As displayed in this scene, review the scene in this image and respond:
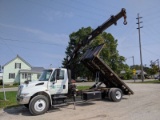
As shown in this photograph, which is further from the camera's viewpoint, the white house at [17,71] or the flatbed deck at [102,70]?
the white house at [17,71]

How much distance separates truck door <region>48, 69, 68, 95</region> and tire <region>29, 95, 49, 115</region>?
0.74m

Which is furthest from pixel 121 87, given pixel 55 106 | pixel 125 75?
pixel 125 75

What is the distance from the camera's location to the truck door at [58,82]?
34.7 feet

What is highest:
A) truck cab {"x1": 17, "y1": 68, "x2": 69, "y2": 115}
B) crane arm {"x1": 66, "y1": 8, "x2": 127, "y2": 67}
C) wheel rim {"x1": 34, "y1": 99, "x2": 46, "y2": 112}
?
crane arm {"x1": 66, "y1": 8, "x2": 127, "y2": 67}

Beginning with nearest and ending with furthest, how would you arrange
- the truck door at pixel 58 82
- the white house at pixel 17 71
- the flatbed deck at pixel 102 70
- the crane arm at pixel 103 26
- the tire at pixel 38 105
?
the tire at pixel 38 105
the truck door at pixel 58 82
the flatbed deck at pixel 102 70
the crane arm at pixel 103 26
the white house at pixel 17 71

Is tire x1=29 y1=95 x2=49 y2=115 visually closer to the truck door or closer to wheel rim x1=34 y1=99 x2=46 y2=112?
wheel rim x1=34 y1=99 x2=46 y2=112

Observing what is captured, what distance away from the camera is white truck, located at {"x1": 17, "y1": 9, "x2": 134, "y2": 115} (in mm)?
9734

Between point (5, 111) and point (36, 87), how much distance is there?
2.59 m

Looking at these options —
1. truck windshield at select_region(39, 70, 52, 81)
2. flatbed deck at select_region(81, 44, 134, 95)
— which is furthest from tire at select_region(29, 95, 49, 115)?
flatbed deck at select_region(81, 44, 134, 95)

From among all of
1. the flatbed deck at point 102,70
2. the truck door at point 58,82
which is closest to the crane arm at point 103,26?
the flatbed deck at point 102,70

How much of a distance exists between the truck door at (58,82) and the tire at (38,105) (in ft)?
2.43

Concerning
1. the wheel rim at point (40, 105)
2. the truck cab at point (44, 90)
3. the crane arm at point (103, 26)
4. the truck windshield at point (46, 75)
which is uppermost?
the crane arm at point (103, 26)

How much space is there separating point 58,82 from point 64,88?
535 mm

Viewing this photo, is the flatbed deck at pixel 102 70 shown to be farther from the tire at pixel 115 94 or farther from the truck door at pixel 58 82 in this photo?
the truck door at pixel 58 82
